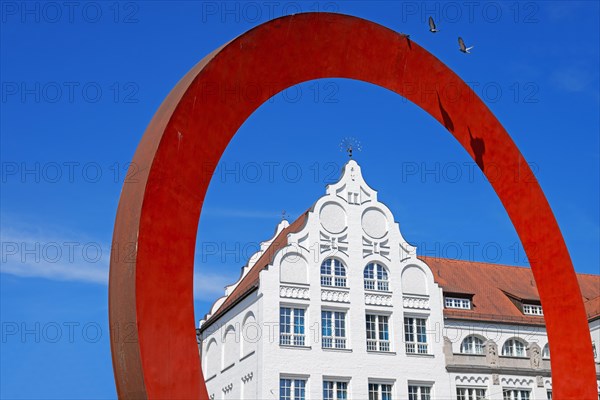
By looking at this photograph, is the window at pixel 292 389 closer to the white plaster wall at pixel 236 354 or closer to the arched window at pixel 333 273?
the white plaster wall at pixel 236 354

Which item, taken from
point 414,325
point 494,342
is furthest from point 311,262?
point 494,342

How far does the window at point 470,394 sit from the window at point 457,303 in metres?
3.38

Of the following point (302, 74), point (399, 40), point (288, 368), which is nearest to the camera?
point (302, 74)

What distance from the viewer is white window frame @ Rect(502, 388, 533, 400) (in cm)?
3322

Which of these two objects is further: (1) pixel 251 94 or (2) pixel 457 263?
(2) pixel 457 263

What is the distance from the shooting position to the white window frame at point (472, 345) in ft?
110

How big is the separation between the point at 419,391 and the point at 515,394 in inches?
174

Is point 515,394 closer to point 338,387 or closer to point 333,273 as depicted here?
point 338,387

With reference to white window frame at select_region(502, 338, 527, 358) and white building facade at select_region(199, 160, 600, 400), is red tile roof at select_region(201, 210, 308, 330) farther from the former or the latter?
white window frame at select_region(502, 338, 527, 358)

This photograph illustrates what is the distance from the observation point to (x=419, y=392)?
1251 inches

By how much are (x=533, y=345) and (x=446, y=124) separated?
22.8 meters

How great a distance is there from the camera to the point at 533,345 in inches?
A: 1355

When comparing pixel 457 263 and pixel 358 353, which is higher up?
pixel 457 263

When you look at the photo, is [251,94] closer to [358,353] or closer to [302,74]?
[302,74]
